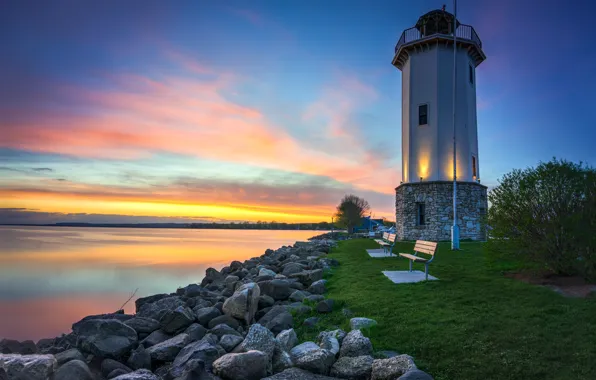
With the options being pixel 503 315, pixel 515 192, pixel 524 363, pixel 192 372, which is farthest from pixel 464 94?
pixel 192 372

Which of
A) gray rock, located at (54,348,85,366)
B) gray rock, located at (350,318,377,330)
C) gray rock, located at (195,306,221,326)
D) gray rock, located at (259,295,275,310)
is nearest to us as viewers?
gray rock, located at (54,348,85,366)

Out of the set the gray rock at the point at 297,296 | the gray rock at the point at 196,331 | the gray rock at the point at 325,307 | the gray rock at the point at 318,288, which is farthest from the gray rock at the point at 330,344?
the gray rock at the point at 318,288

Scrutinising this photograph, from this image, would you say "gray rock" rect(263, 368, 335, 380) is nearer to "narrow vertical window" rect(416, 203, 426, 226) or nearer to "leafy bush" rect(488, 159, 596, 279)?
"leafy bush" rect(488, 159, 596, 279)

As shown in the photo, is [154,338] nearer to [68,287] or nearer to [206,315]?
[206,315]

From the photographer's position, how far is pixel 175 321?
6.86 metres

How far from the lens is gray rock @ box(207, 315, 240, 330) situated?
7035 millimetres

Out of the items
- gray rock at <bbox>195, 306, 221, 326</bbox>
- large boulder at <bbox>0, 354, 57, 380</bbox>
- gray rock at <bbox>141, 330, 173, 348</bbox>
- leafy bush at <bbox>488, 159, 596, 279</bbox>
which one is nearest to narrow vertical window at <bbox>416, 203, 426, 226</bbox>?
leafy bush at <bbox>488, 159, 596, 279</bbox>

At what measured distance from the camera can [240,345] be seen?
5.25 meters

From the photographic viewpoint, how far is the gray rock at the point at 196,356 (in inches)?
186

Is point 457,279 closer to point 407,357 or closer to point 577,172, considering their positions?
point 577,172

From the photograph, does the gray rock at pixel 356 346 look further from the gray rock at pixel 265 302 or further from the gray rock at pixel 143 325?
the gray rock at pixel 143 325

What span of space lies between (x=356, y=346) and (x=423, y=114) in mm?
23335

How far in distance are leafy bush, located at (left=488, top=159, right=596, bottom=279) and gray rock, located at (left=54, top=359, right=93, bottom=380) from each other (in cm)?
872

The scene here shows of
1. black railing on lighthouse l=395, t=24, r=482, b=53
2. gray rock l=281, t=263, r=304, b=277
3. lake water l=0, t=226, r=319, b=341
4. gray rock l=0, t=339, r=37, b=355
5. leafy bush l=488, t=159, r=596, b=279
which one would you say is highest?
black railing on lighthouse l=395, t=24, r=482, b=53
